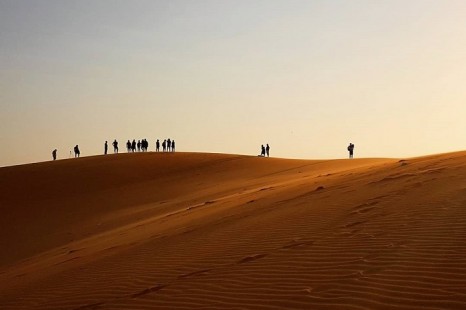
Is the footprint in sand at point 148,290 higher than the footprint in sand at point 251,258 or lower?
lower

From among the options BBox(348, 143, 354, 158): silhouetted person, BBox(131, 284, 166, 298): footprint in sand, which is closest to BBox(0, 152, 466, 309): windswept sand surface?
BBox(131, 284, 166, 298): footprint in sand

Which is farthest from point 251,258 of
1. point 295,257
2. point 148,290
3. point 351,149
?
point 351,149

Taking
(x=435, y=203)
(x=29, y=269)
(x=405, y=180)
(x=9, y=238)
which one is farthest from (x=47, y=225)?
(x=435, y=203)

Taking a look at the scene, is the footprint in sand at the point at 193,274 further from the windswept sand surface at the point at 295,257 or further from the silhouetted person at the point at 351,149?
the silhouetted person at the point at 351,149

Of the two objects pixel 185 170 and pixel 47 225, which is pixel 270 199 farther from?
pixel 185 170

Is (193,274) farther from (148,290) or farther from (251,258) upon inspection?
(251,258)

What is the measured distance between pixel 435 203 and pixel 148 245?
5.63 meters

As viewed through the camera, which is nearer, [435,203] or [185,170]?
[435,203]

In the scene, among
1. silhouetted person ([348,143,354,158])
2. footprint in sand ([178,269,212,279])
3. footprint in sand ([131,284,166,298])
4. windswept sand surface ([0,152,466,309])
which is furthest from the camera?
silhouetted person ([348,143,354,158])

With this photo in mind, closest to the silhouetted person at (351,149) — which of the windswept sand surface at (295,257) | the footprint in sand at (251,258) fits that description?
the windswept sand surface at (295,257)

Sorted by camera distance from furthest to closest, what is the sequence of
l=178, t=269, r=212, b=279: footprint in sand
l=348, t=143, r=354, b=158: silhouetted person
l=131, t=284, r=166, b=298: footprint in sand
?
1. l=348, t=143, r=354, b=158: silhouetted person
2. l=178, t=269, r=212, b=279: footprint in sand
3. l=131, t=284, r=166, b=298: footprint in sand

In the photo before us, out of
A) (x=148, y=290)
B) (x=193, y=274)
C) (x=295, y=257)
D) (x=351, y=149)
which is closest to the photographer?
(x=295, y=257)

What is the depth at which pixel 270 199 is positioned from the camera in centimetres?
1404

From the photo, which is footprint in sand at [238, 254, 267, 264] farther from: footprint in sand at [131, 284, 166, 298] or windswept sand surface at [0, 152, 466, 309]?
footprint in sand at [131, 284, 166, 298]
